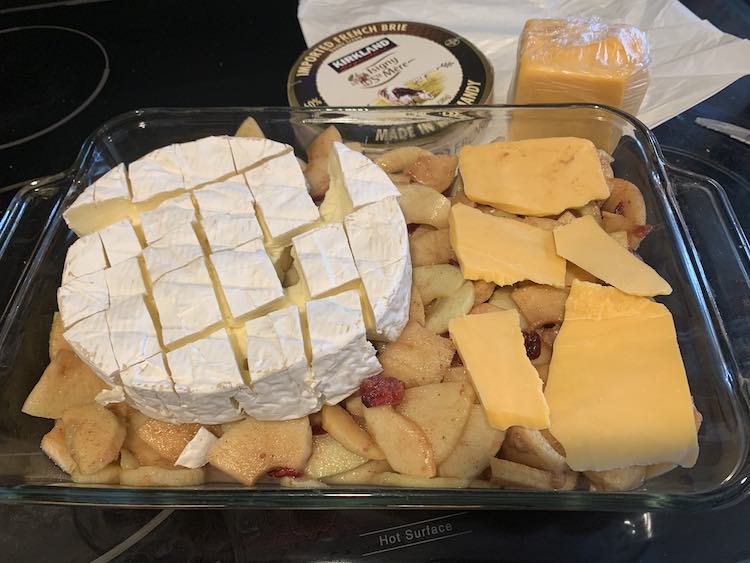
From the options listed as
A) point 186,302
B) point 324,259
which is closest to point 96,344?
point 186,302

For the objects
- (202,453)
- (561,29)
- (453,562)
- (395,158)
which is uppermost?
(561,29)

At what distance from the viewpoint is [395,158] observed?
2021 millimetres

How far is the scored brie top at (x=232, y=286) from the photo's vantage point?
1406 millimetres

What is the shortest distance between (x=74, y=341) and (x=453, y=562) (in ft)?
3.54

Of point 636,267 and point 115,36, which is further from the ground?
point 636,267

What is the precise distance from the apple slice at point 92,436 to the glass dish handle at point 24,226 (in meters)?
0.50

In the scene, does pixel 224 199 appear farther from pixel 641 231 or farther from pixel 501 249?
pixel 641 231

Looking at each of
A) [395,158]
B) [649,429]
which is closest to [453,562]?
[649,429]

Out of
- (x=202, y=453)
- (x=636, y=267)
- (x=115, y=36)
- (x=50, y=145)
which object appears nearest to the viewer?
(x=202, y=453)

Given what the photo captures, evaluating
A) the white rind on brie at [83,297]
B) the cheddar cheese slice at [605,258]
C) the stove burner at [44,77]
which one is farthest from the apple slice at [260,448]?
the stove burner at [44,77]

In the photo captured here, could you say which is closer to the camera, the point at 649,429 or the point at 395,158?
the point at 649,429

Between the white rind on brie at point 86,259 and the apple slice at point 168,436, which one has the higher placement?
the white rind on brie at point 86,259

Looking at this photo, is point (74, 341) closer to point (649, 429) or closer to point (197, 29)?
point (649, 429)

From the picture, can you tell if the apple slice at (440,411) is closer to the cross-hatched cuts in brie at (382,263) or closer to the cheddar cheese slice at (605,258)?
the cross-hatched cuts in brie at (382,263)
